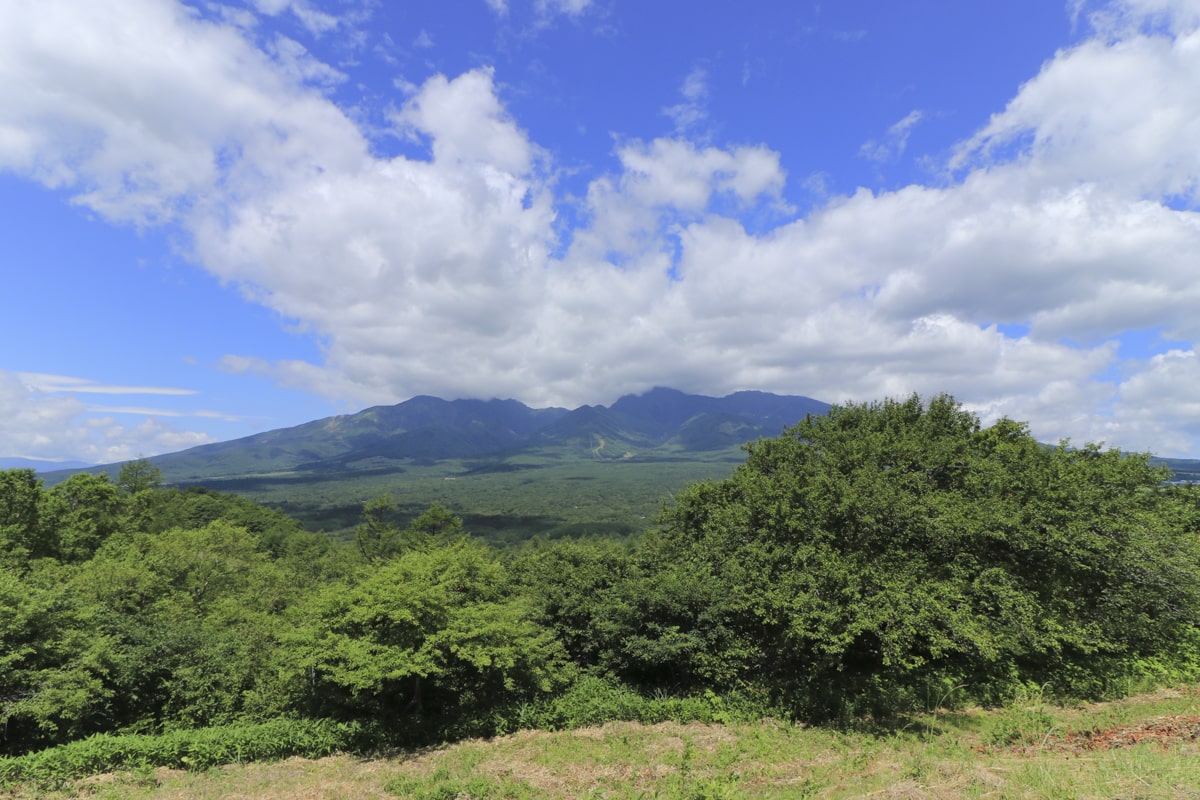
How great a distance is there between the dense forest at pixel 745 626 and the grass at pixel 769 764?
1634 mm

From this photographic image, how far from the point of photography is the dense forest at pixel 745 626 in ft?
60.8

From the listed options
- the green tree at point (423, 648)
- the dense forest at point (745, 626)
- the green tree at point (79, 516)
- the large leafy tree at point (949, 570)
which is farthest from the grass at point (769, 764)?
the green tree at point (79, 516)

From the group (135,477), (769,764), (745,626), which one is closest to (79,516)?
(135,477)

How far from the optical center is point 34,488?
41.5 metres

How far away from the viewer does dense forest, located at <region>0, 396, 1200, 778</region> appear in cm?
1855

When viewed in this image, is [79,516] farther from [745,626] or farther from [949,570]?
[949,570]

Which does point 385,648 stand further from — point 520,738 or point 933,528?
point 933,528

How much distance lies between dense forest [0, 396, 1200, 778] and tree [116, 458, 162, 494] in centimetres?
4942

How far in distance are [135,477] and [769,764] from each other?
83.0 meters

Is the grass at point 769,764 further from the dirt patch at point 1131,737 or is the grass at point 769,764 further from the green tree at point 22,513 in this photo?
the green tree at point 22,513

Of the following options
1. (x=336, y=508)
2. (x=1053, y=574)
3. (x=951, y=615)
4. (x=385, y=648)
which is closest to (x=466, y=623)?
(x=385, y=648)

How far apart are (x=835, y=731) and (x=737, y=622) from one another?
20.2 ft

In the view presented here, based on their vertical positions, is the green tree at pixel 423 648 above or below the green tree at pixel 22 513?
below

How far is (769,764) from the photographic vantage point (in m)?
15.1
